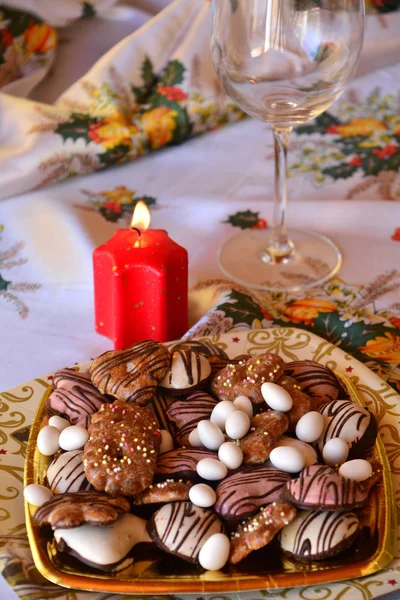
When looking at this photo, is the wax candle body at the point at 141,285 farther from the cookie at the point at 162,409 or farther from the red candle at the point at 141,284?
the cookie at the point at 162,409

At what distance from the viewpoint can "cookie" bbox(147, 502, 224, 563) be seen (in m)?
0.38

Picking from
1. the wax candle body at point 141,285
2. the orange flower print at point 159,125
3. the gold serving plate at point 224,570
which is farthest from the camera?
the orange flower print at point 159,125

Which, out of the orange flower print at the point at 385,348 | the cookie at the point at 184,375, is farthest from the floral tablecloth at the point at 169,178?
the cookie at the point at 184,375

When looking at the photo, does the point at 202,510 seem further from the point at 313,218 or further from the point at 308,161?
the point at 308,161

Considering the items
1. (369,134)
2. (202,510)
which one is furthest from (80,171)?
(202,510)

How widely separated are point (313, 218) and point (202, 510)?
1.66ft

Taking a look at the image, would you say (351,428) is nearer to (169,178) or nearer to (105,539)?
(105,539)

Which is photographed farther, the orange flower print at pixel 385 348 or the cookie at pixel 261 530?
the orange flower print at pixel 385 348

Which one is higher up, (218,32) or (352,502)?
(218,32)

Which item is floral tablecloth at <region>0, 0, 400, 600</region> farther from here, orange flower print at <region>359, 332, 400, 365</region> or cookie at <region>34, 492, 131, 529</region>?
cookie at <region>34, 492, 131, 529</region>

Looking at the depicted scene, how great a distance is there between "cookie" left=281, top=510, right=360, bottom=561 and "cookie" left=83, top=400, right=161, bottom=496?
0.08m

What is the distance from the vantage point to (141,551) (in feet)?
1.29

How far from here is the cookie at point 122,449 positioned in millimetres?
411

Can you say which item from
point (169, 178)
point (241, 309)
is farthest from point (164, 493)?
point (169, 178)
